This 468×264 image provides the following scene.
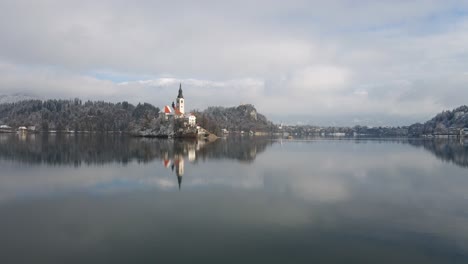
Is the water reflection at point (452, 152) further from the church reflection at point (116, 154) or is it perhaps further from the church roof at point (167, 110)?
the church roof at point (167, 110)

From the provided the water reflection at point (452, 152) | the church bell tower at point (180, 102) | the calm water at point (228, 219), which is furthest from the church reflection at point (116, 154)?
the church bell tower at point (180, 102)

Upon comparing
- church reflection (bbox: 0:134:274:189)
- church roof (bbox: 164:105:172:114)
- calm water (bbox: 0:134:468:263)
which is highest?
church roof (bbox: 164:105:172:114)

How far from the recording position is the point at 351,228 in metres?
14.2

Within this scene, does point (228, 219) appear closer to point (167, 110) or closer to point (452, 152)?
point (452, 152)

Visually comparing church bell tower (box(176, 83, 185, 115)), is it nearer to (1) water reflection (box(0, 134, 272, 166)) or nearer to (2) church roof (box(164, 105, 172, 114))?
(2) church roof (box(164, 105, 172, 114))

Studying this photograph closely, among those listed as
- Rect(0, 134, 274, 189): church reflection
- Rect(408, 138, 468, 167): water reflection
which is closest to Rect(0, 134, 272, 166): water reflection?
Rect(0, 134, 274, 189): church reflection

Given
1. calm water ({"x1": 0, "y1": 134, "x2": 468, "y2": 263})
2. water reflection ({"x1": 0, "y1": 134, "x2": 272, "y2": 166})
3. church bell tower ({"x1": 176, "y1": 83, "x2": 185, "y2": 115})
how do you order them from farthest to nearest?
church bell tower ({"x1": 176, "y1": 83, "x2": 185, "y2": 115}), water reflection ({"x1": 0, "y1": 134, "x2": 272, "y2": 166}), calm water ({"x1": 0, "y1": 134, "x2": 468, "y2": 263})

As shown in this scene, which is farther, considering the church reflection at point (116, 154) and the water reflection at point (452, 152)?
the water reflection at point (452, 152)

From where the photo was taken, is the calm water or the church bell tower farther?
the church bell tower

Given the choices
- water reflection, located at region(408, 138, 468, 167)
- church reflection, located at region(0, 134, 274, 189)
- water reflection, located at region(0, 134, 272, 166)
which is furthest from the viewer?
water reflection, located at region(408, 138, 468, 167)

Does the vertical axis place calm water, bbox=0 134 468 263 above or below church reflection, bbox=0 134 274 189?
below

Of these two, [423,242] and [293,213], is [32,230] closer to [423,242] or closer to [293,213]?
[293,213]

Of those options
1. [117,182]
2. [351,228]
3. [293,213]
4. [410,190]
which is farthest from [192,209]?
[410,190]

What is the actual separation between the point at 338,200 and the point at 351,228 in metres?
5.89
